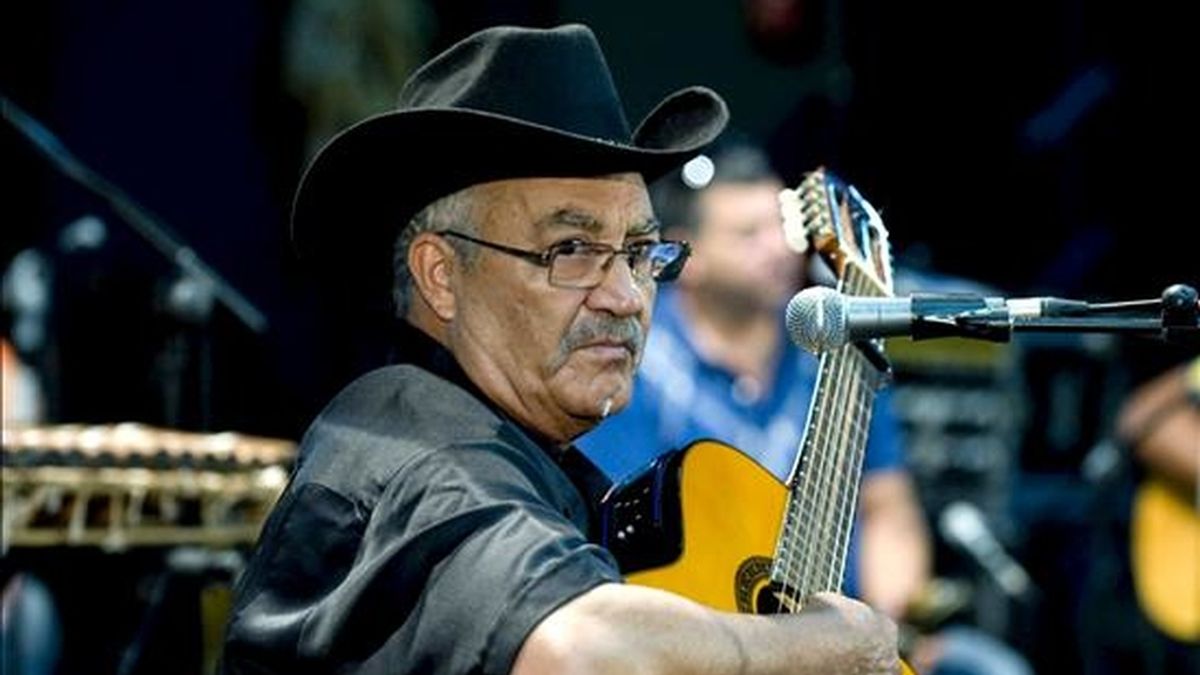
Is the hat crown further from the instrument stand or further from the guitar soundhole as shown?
the instrument stand

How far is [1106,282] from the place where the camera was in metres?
9.13

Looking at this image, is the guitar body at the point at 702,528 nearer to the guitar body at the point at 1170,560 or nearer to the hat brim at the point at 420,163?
the hat brim at the point at 420,163

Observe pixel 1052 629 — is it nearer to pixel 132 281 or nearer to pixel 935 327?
pixel 132 281

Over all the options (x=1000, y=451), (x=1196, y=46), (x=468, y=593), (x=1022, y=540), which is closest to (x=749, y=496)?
(x=468, y=593)

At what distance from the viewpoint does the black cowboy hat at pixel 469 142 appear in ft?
12.0

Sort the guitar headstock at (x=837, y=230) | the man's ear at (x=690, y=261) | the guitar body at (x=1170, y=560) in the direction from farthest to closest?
the guitar body at (x=1170, y=560)
the man's ear at (x=690, y=261)
the guitar headstock at (x=837, y=230)

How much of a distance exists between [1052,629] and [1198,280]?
132cm

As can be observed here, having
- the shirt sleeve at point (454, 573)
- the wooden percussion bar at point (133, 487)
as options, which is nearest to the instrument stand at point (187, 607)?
the wooden percussion bar at point (133, 487)

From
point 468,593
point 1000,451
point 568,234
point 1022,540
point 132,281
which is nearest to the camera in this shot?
point 468,593

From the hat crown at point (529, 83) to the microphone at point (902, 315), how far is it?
48cm

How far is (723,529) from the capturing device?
12.6 ft

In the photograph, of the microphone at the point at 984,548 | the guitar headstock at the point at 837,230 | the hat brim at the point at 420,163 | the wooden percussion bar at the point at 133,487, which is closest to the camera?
the hat brim at the point at 420,163

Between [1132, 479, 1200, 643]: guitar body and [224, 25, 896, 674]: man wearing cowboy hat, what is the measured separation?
481 centimetres

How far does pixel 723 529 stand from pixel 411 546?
720mm
